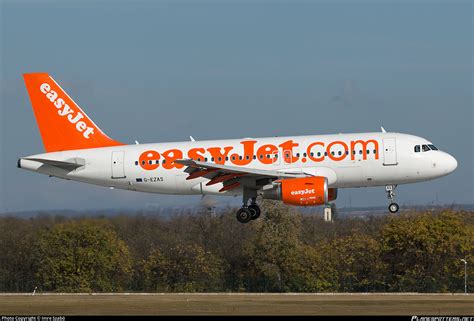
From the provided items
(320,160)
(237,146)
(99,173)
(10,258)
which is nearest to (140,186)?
(99,173)

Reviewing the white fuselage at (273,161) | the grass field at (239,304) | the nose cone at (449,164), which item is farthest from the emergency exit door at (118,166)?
the nose cone at (449,164)

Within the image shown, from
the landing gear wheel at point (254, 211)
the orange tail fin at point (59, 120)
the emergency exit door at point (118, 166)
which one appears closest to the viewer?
the landing gear wheel at point (254, 211)

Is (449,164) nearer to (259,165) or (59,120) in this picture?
(259,165)

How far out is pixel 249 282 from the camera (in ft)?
382

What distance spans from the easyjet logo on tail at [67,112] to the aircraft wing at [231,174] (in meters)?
8.47

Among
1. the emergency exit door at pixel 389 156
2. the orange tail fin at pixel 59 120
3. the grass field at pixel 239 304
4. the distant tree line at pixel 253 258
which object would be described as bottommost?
the grass field at pixel 239 304

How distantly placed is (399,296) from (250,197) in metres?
28.6

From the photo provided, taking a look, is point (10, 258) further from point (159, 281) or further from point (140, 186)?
point (140, 186)

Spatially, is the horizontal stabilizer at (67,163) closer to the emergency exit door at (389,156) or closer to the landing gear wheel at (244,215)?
the landing gear wheel at (244,215)

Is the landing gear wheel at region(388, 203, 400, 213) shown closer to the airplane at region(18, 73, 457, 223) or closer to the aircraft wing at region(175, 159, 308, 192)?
the airplane at region(18, 73, 457, 223)

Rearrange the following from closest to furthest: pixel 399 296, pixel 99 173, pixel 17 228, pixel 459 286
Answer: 1. pixel 99 173
2. pixel 399 296
3. pixel 17 228
4. pixel 459 286

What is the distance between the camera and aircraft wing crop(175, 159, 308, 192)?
2095 inches

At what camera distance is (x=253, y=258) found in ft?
385

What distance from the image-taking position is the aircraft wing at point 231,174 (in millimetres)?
53219
